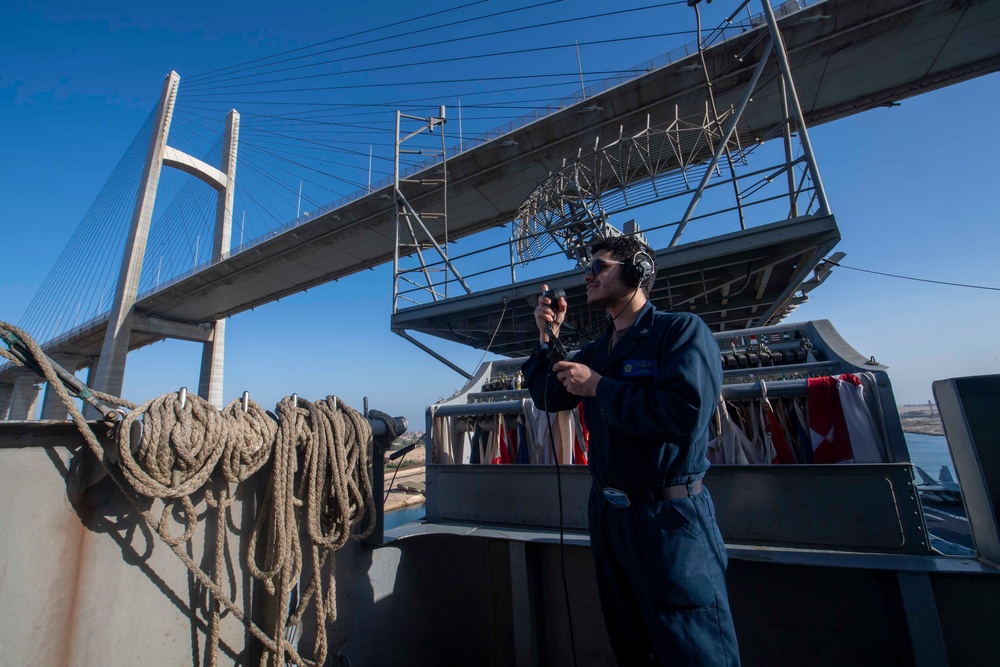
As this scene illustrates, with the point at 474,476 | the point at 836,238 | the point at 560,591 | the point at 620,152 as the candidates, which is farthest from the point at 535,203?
the point at 560,591

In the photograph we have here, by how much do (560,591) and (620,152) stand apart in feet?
21.3

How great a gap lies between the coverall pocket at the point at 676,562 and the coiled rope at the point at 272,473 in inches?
46.6

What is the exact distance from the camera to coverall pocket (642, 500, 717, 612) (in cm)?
122

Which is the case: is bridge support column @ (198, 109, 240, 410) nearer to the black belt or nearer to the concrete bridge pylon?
the concrete bridge pylon

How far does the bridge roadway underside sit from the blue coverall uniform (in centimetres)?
808

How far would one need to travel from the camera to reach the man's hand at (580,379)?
139 centimetres

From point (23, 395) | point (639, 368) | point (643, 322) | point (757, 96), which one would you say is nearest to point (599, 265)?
point (643, 322)

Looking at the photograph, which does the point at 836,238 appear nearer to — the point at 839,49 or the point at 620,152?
the point at 620,152

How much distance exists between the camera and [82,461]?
1348 millimetres

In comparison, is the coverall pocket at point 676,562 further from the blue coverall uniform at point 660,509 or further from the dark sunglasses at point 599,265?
the dark sunglasses at point 599,265

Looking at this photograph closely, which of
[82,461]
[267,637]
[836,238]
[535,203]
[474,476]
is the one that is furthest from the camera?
[535,203]

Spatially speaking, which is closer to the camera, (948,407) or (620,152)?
(948,407)

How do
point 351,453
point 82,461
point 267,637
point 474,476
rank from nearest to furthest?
point 82,461
point 267,637
point 351,453
point 474,476

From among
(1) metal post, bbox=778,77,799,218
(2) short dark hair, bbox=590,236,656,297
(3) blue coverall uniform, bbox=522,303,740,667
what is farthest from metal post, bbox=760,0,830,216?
(3) blue coverall uniform, bbox=522,303,740,667
